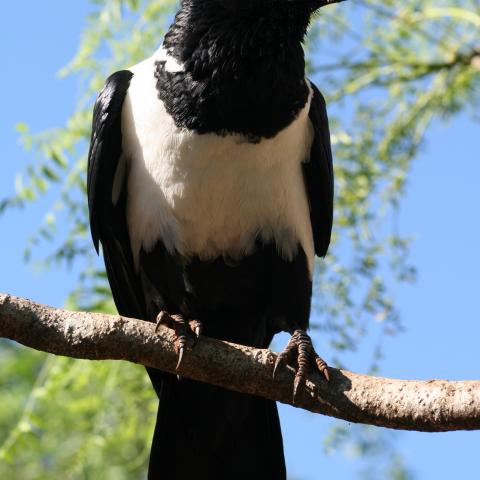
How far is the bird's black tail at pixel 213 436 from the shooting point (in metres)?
4.45

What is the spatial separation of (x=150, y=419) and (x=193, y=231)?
3.77 ft

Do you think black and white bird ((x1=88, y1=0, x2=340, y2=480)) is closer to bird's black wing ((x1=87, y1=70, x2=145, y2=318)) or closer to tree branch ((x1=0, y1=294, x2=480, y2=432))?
bird's black wing ((x1=87, y1=70, x2=145, y2=318))

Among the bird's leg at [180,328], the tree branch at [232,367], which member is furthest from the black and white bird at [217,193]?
the tree branch at [232,367]

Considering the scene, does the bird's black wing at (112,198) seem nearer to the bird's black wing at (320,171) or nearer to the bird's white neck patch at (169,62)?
the bird's white neck patch at (169,62)

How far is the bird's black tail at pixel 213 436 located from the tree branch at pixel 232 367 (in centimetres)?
95

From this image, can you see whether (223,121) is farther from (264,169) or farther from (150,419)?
(150,419)

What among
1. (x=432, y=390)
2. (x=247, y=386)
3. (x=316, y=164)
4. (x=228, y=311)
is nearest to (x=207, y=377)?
(x=247, y=386)

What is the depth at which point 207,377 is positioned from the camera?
3.58 metres

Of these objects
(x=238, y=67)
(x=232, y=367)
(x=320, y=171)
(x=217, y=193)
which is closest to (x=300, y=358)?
(x=232, y=367)

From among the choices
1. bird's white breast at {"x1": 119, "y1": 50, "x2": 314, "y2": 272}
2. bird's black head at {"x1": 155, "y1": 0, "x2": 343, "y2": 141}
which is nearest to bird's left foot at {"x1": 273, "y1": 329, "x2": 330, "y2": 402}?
bird's white breast at {"x1": 119, "y1": 50, "x2": 314, "y2": 272}

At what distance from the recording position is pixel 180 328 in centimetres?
374

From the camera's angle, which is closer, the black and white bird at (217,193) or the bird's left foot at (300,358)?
the bird's left foot at (300,358)

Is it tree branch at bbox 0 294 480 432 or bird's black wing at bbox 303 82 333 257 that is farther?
bird's black wing at bbox 303 82 333 257

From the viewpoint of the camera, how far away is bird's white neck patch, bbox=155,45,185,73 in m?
4.45
